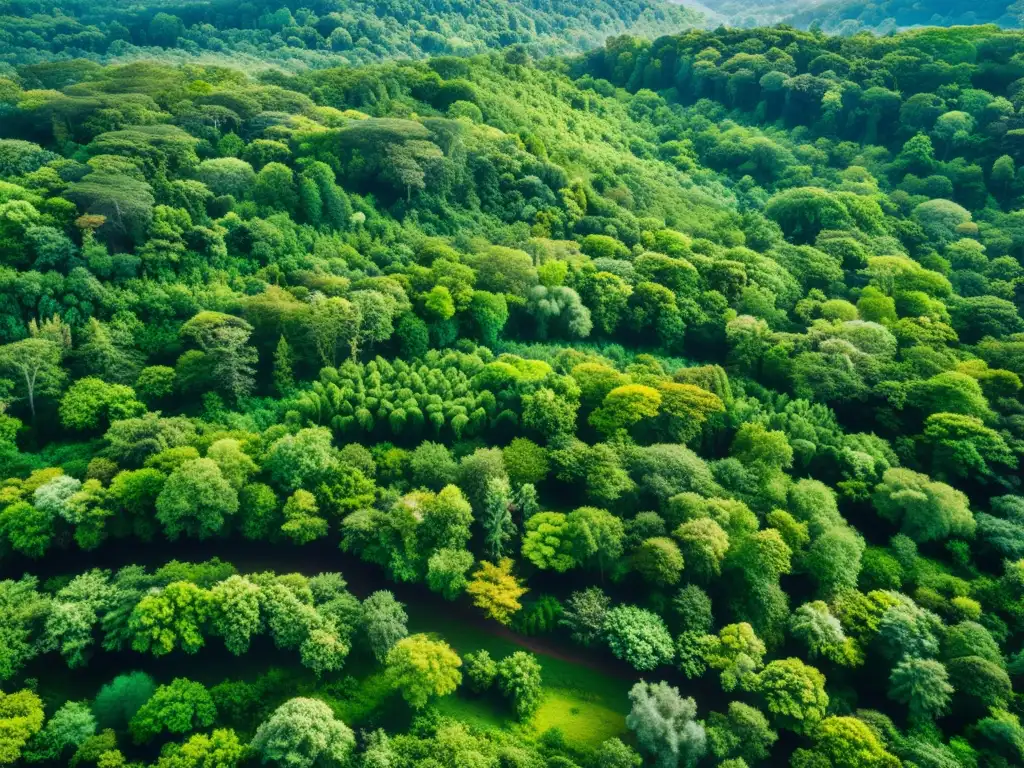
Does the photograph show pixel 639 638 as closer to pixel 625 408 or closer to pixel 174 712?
pixel 625 408

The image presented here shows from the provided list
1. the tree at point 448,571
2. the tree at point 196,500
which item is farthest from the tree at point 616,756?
the tree at point 196,500

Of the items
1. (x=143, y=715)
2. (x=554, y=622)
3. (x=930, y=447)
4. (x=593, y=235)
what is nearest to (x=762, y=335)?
(x=930, y=447)

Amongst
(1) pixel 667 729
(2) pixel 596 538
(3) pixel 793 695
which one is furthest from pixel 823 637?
(2) pixel 596 538

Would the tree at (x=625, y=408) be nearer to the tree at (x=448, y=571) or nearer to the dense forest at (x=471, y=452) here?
the dense forest at (x=471, y=452)

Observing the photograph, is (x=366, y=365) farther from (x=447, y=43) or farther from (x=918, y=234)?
(x=447, y=43)

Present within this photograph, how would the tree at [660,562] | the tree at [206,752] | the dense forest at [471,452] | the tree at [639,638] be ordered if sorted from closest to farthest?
the tree at [206,752], the dense forest at [471,452], the tree at [639,638], the tree at [660,562]
